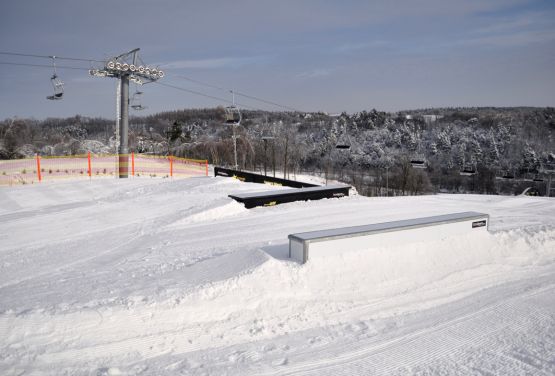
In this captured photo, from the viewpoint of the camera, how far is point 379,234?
7.84 m

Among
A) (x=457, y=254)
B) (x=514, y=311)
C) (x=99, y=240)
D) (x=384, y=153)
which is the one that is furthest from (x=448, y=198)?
Answer: (x=384, y=153)

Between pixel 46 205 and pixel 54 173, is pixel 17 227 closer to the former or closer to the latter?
pixel 46 205

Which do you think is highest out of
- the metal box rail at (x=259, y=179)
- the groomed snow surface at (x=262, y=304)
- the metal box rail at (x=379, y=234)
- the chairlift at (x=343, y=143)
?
the chairlift at (x=343, y=143)

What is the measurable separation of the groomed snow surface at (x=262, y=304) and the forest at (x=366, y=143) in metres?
40.1

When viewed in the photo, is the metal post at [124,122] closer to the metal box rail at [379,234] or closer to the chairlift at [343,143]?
the chairlift at [343,143]

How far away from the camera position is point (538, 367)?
4.54 meters

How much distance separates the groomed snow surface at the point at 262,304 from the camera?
4617 mm

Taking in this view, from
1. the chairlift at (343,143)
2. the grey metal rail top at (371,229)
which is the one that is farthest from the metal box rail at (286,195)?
the chairlift at (343,143)

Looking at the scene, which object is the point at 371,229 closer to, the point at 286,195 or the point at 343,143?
the point at 286,195

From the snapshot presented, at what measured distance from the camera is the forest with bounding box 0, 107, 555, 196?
217ft

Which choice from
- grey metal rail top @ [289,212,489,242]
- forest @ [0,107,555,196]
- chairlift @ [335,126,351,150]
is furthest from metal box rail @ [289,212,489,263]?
forest @ [0,107,555,196]

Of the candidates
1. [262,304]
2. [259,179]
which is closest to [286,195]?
[259,179]

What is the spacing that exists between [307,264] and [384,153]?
107669mm

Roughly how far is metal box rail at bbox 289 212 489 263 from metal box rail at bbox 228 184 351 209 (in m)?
6.16
